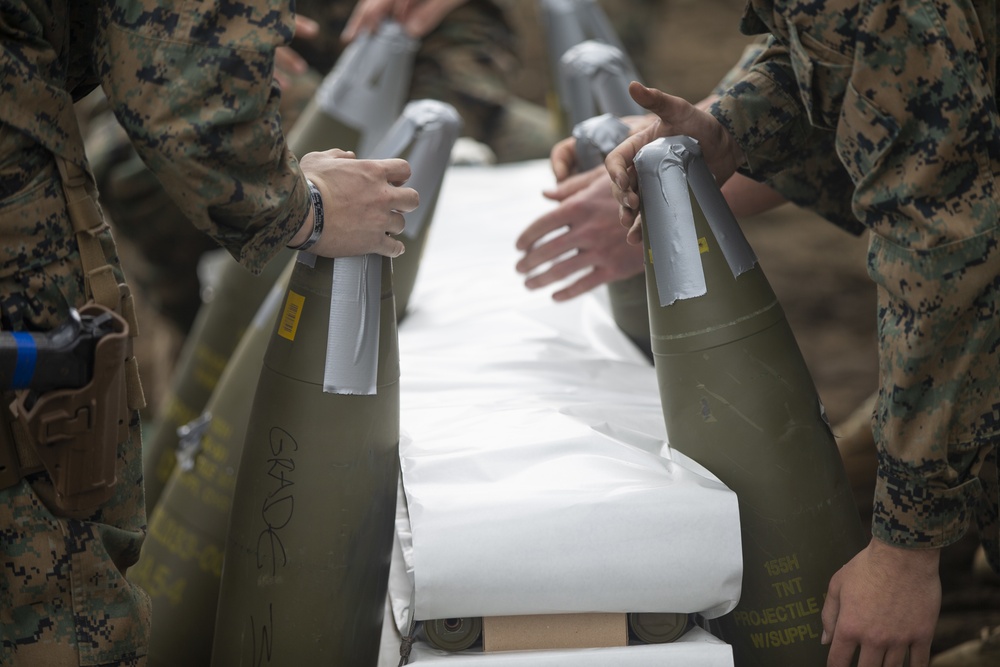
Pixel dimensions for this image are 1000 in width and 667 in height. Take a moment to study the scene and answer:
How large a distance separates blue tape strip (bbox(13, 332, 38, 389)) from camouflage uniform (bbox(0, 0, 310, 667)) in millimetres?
105

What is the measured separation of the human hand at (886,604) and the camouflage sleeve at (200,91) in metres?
0.99

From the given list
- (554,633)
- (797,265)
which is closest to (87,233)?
(554,633)

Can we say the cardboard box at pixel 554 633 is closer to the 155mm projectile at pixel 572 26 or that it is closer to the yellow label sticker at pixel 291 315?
the yellow label sticker at pixel 291 315

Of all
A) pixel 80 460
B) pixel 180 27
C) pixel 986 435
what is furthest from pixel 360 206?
pixel 986 435

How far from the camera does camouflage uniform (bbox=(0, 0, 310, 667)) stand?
1290 mm

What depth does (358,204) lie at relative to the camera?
155cm

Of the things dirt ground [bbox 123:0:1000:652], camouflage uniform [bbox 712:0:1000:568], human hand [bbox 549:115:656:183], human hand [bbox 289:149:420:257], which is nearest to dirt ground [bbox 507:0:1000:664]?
dirt ground [bbox 123:0:1000:652]

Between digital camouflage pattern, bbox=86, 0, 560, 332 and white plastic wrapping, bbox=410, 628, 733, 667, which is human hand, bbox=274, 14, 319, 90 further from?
white plastic wrapping, bbox=410, 628, 733, 667

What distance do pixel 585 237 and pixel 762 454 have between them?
76cm

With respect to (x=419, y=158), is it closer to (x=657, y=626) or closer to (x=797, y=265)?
(x=657, y=626)

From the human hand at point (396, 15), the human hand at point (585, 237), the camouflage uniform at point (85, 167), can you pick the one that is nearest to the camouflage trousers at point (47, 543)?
the camouflage uniform at point (85, 167)

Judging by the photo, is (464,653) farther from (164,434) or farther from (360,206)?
(164,434)

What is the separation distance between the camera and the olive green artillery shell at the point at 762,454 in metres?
1.53

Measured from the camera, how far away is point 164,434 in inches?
111
